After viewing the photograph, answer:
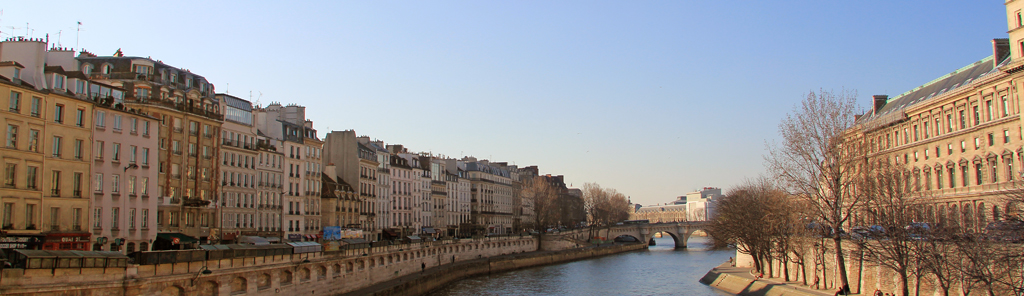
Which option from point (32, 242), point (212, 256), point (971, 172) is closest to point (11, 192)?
point (32, 242)

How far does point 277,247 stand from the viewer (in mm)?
42844

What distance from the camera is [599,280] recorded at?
75.2 m

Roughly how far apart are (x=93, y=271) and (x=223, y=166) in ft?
120

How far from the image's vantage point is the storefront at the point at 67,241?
3874 cm

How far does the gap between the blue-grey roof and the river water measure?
1916 centimetres

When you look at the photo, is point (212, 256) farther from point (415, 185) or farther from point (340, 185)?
point (415, 185)

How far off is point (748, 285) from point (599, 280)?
20.2 m

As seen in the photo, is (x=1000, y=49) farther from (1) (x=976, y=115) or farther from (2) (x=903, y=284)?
(2) (x=903, y=284)

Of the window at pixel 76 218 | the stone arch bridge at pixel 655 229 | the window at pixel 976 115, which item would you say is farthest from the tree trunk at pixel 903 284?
the stone arch bridge at pixel 655 229

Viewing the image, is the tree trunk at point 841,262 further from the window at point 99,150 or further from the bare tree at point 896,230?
the window at point 99,150

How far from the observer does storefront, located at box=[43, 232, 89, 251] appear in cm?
3874

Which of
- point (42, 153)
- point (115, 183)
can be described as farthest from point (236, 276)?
point (115, 183)

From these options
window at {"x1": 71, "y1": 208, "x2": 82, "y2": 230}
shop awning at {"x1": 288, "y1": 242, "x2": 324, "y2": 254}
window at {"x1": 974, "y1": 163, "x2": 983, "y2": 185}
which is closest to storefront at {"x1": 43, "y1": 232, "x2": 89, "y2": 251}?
window at {"x1": 71, "y1": 208, "x2": 82, "y2": 230}

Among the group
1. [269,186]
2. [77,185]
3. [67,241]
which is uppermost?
[269,186]
